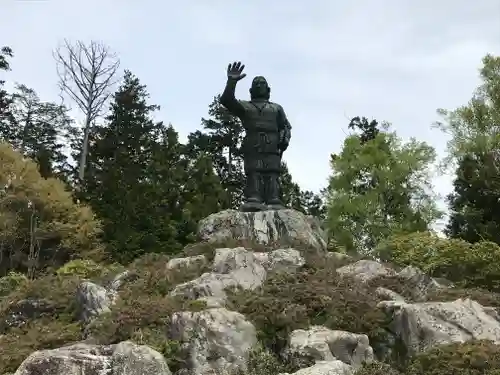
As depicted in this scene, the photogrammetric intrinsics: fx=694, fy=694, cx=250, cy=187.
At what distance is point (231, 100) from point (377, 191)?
15445 millimetres

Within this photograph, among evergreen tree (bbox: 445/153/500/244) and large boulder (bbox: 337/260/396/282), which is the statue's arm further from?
evergreen tree (bbox: 445/153/500/244)

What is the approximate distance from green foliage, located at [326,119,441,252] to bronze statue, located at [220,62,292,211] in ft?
39.2

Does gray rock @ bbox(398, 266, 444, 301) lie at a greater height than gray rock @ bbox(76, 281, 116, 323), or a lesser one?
greater

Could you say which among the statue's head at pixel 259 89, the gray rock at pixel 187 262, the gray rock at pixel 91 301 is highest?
the statue's head at pixel 259 89

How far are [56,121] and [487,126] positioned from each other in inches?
914

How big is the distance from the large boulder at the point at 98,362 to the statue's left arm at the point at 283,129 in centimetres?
782

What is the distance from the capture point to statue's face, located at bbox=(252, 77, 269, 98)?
15492mm

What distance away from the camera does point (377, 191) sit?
28938mm

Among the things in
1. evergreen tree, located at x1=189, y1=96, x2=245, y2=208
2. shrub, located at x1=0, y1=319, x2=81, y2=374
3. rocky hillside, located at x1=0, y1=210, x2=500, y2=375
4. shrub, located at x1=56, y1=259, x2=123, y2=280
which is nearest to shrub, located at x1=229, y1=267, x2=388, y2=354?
rocky hillside, located at x1=0, y1=210, x2=500, y2=375

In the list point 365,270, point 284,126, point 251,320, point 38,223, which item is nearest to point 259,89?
point 284,126

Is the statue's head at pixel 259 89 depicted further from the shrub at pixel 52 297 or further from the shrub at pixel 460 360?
the shrub at pixel 460 360

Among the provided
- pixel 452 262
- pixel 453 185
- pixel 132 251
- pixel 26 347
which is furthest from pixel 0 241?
pixel 453 185

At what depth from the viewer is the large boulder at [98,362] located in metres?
8.23

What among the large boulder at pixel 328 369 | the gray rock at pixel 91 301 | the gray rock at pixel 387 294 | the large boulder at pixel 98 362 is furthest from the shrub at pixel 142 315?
the gray rock at pixel 387 294
